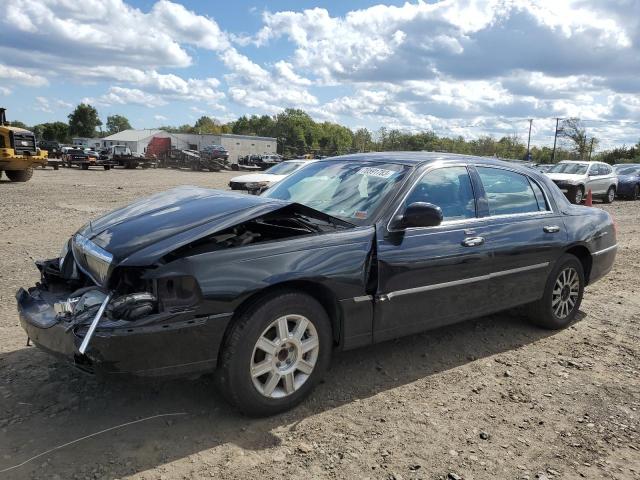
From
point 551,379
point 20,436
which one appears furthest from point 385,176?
point 20,436

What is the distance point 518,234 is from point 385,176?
1360 millimetres

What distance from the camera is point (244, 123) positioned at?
5246 inches

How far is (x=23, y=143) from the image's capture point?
2275cm

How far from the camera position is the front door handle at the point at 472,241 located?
13.8 ft

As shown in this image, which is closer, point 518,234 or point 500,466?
point 500,466

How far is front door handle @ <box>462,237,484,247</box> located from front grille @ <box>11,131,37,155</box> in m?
22.9

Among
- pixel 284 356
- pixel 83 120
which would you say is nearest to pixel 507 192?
pixel 284 356

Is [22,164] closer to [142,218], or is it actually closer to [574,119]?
[142,218]

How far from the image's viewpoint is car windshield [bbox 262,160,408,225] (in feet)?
13.2

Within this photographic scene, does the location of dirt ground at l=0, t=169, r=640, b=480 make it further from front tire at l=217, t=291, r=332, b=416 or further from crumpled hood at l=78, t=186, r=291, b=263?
crumpled hood at l=78, t=186, r=291, b=263

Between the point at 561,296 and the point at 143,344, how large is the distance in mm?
4092

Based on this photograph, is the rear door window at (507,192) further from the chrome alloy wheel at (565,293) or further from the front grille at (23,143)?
the front grille at (23,143)

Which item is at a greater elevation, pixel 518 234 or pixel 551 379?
pixel 518 234

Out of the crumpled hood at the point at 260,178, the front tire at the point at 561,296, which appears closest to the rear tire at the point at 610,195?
the crumpled hood at the point at 260,178
